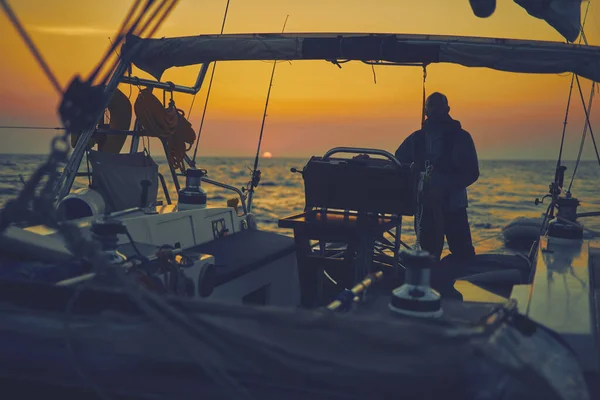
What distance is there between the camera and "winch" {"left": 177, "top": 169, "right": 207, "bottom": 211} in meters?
6.76

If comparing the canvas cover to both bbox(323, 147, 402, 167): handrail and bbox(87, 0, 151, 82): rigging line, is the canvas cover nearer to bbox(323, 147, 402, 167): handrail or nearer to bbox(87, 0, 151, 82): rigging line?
bbox(323, 147, 402, 167): handrail

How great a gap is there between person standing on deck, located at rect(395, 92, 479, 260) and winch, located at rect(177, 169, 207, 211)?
214 centimetres

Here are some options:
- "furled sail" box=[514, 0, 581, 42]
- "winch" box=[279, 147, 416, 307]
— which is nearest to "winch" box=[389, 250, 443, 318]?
"furled sail" box=[514, 0, 581, 42]

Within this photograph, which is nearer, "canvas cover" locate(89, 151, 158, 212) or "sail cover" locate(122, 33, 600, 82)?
"canvas cover" locate(89, 151, 158, 212)

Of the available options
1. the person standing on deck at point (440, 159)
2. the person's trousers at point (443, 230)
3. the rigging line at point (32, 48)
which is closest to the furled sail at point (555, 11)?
the person standing on deck at point (440, 159)

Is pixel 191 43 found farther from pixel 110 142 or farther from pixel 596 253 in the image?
pixel 596 253

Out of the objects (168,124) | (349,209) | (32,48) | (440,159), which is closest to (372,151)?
(349,209)

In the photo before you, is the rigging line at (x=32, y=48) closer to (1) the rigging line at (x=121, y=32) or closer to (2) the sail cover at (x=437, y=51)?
(1) the rigging line at (x=121, y=32)

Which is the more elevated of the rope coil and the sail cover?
the sail cover

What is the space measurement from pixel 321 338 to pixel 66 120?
130cm

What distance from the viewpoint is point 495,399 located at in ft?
8.12

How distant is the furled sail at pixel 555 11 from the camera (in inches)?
189

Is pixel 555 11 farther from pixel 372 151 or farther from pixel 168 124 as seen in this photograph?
pixel 168 124

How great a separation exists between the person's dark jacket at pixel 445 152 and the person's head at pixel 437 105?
8 centimetres
